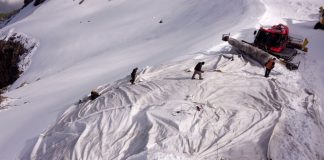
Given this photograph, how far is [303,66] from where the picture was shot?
17.4 metres

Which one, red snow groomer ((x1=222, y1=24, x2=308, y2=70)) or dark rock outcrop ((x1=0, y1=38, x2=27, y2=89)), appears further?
dark rock outcrop ((x1=0, y1=38, x2=27, y2=89))

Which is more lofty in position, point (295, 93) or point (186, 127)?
point (186, 127)

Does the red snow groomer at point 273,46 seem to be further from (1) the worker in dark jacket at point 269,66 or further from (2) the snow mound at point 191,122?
(2) the snow mound at point 191,122

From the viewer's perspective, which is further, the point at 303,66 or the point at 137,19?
the point at 137,19

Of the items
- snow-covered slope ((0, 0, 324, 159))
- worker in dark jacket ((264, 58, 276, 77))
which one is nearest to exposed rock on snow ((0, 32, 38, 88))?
snow-covered slope ((0, 0, 324, 159))

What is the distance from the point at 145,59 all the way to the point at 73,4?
2947cm

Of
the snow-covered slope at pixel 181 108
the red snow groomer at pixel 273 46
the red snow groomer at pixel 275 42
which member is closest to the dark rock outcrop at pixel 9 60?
the snow-covered slope at pixel 181 108

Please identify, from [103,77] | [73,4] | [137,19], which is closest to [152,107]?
[103,77]

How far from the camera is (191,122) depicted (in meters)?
11.6

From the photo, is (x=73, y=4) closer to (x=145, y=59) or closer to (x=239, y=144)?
(x=145, y=59)

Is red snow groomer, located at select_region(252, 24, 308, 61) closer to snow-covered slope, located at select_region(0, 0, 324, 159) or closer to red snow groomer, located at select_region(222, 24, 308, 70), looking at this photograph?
red snow groomer, located at select_region(222, 24, 308, 70)

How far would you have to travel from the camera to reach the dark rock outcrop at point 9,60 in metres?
36.7

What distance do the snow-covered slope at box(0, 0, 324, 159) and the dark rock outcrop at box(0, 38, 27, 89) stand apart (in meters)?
14.9

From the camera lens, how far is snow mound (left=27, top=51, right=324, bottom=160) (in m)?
10.7
